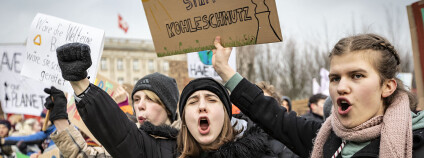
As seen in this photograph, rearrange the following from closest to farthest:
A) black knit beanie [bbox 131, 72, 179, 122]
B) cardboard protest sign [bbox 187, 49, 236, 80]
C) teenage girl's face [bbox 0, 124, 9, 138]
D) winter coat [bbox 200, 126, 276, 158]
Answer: winter coat [bbox 200, 126, 276, 158] < black knit beanie [bbox 131, 72, 179, 122] < cardboard protest sign [bbox 187, 49, 236, 80] < teenage girl's face [bbox 0, 124, 9, 138]

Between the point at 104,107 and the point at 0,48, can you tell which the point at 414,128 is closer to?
the point at 104,107

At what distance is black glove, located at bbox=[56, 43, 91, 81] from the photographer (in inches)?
92.0

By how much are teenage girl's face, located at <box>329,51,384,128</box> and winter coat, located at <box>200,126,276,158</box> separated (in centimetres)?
80

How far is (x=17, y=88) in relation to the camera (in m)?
5.71

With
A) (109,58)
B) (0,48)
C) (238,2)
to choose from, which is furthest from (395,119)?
(109,58)

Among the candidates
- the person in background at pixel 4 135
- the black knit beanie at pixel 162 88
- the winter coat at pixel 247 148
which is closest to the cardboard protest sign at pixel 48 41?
the black knit beanie at pixel 162 88

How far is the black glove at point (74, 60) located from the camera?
2336 mm

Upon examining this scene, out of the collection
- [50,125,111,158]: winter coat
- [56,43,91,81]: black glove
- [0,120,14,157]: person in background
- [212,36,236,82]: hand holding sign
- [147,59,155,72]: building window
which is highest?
[56,43,91,81]: black glove

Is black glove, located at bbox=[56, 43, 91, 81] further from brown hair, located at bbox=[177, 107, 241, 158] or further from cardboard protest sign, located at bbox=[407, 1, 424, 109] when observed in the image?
cardboard protest sign, located at bbox=[407, 1, 424, 109]

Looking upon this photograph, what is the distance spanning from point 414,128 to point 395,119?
0.10 meters

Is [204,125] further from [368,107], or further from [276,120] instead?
[368,107]

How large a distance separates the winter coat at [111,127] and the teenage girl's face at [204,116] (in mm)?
294

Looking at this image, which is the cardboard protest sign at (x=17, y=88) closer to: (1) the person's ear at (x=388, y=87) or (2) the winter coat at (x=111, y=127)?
(2) the winter coat at (x=111, y=127)

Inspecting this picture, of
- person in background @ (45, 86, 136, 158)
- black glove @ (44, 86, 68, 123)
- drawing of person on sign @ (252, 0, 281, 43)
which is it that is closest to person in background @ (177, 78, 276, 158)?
drawing of person on sign @ (252, 0, 281, 43)
